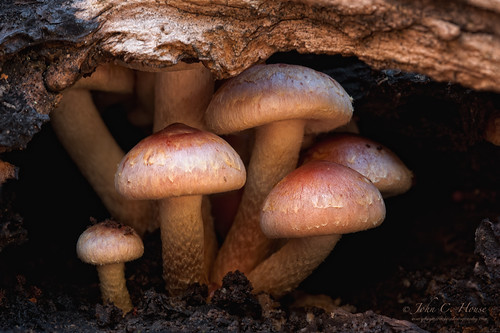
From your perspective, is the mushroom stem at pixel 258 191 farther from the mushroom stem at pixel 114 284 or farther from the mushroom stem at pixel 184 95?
the mushroom stem at pixel 114 284

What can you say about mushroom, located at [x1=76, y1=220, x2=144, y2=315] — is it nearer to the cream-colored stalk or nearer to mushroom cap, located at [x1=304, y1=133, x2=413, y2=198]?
the cream-colored stalk

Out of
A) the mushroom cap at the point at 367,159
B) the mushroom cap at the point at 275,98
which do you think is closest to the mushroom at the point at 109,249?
the mushroom cap at the point at 275,98

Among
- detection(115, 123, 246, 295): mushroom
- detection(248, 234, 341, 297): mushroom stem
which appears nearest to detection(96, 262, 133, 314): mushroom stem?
detection(115, 123, 246, 295): mushroom

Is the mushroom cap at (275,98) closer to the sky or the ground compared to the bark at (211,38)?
closer to the ground

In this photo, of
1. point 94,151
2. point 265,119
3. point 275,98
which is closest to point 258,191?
point 265,119

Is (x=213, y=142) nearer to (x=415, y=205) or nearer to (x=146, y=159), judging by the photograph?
(x=146, y=159)

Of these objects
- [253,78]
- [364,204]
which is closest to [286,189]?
[364,204]

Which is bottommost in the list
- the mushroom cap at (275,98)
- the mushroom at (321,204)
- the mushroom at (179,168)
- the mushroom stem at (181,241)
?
the mushroom stem at (181,241)
